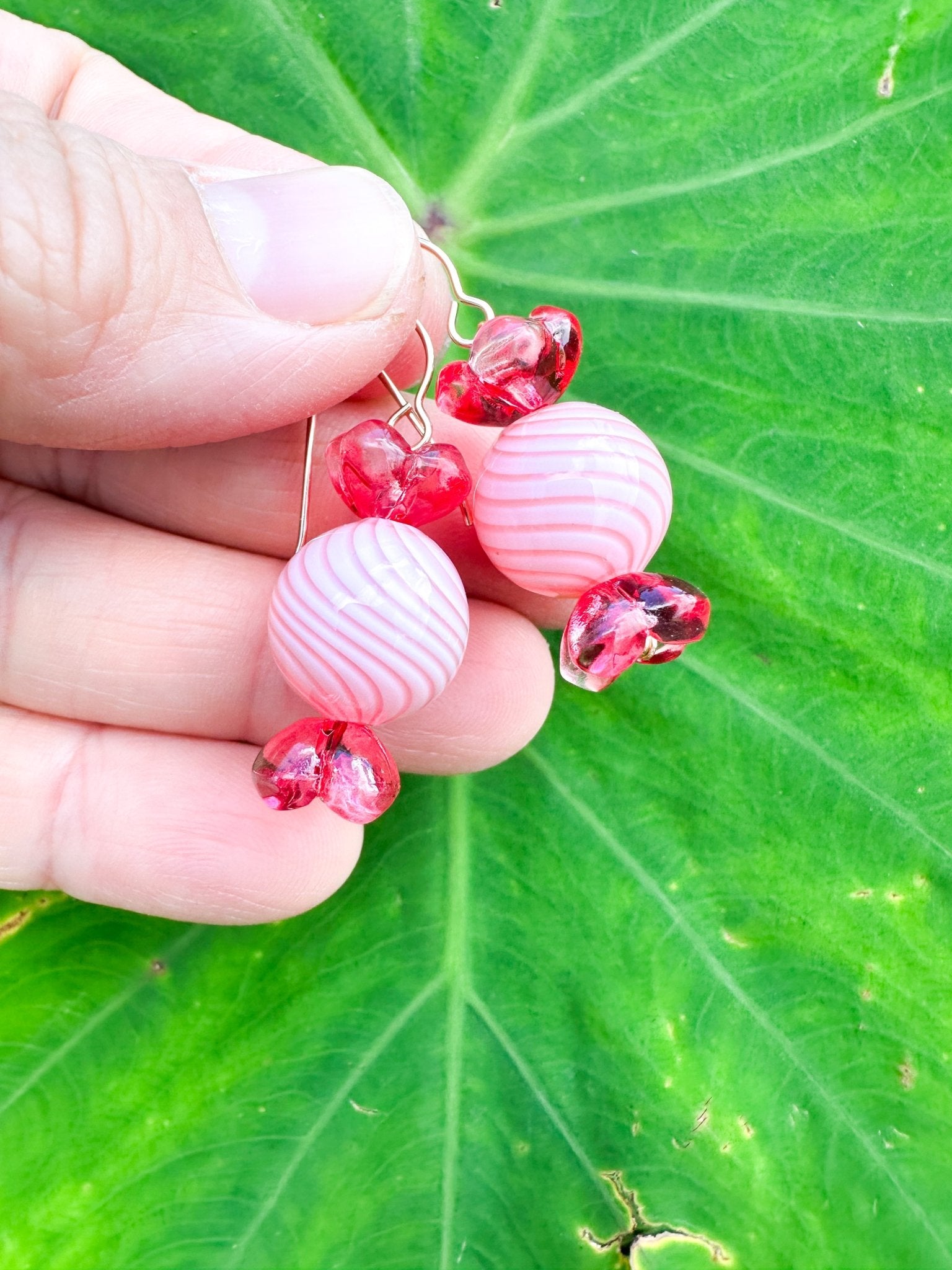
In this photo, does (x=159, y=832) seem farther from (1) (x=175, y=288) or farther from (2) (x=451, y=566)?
(1) (x=175, y=288)

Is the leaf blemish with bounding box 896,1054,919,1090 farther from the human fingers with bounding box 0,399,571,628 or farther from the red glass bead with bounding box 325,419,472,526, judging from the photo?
the red glass bead with bounding box 325,419,472,526

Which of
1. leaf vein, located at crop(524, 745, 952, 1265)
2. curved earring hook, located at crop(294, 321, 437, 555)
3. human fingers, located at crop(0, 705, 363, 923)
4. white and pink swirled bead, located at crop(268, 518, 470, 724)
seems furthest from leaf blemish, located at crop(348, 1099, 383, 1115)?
curved earring hook, located at crop(294, 321, 437, 555)

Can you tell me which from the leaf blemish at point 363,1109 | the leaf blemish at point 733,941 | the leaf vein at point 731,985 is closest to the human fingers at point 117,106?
the leaf vein at point 731,985

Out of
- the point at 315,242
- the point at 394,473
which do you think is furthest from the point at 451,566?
the point at 315,242

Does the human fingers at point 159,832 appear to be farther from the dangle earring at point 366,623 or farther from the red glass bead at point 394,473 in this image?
the red glass bead at point 394,473

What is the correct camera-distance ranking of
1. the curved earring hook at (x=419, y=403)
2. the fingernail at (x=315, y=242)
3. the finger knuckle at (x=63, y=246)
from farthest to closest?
the curved earring hook at (x=419, y=403)
the fingernail at (x=315, y=242)
the finger knuckle at (x=63, y=246)

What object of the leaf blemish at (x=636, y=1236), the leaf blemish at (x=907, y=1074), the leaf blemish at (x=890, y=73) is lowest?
the leaf blemish at (x=636, y=1236)
